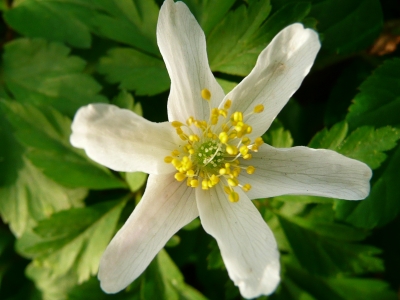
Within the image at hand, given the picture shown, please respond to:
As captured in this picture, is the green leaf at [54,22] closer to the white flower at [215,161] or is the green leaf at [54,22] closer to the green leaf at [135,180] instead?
the green leaf at [135,180]

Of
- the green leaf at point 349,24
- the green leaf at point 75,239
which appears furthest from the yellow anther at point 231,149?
the green leaf at point 349,24

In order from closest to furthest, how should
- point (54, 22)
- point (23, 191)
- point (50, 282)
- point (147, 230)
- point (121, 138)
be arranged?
point (121, 138) → point (147, 230) → point (54, 22) → point (23, 191) → point (50, 282)

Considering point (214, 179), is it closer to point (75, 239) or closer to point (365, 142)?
point (365, 142)

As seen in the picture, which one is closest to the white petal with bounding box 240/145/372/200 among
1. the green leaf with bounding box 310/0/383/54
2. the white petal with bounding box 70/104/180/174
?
the white petal with bounding box 70/104/180/174

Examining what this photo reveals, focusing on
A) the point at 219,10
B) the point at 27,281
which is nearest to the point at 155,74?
the point at 219,10

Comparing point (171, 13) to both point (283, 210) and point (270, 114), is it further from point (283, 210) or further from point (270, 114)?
point (283, 210)

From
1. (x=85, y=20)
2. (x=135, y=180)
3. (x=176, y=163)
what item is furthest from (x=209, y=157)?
(x=85, y=20)

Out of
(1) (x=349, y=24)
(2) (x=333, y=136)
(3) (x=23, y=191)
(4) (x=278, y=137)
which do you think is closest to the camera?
(2) (x=333, y=136)
